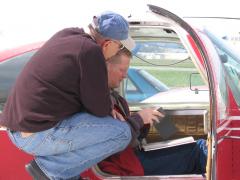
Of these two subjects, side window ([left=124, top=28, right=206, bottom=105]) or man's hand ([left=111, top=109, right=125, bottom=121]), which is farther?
side window ([left=124, top=28, right=206, bottom=105])

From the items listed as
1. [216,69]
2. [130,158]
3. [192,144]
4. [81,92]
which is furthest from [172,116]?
[81,92]

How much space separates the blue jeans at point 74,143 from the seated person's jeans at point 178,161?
2.24ft

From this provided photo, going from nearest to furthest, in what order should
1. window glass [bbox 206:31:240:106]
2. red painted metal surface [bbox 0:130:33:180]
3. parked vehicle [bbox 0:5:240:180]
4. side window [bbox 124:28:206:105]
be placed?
parked vehicle [bbox 0:5:240:180] → red painted metal surface [bbox 0:130:33:180] → window glass [bbox 206:31:240:106] → side window [bbox 124:28:206:105]

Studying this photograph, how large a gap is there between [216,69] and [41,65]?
1114mm

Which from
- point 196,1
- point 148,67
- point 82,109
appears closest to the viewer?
point 82,109

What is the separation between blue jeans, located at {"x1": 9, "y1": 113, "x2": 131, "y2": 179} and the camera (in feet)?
10.9

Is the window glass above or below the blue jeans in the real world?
above

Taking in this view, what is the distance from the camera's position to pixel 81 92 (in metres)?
3.20

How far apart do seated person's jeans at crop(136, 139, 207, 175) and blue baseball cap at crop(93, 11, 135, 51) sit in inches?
44.2

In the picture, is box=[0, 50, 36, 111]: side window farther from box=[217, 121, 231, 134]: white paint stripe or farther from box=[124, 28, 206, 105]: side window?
box=[217, 121, 231, 134]: white paint stripe

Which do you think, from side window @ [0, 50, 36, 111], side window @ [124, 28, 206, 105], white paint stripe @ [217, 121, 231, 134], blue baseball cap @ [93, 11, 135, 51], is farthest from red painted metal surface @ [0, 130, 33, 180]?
side window @ [124, 28, 206, 105]

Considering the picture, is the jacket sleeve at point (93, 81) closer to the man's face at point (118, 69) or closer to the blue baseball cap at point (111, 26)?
the blue baseball cap at point (111, 26)

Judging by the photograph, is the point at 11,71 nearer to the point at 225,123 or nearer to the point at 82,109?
the point at 82,109

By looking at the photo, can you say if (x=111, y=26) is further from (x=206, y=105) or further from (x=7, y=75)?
(x=206, y=105)
